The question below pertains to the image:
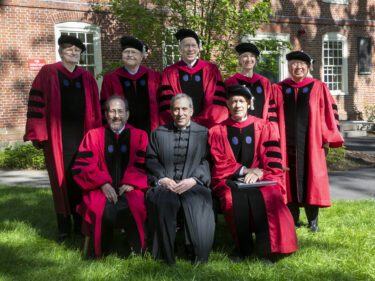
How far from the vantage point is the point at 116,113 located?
4094mm

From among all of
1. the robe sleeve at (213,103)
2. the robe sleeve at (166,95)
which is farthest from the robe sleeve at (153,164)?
the robe sleeve at (213,103)

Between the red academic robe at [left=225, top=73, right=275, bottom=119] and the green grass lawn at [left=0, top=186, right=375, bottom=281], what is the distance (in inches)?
54.8

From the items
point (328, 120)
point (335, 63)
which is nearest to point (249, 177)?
point (328, 120)

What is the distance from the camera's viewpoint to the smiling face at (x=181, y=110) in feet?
13.0

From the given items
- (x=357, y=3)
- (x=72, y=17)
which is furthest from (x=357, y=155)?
A: (x=357, y=3)

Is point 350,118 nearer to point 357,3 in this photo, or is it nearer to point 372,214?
point 357,3

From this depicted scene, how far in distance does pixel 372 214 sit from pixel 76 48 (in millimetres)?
4096

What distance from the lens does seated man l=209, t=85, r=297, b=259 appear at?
372cm

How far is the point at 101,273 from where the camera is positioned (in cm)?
346

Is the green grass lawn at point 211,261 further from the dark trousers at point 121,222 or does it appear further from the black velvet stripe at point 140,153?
the black velvet stripe at point 140,153

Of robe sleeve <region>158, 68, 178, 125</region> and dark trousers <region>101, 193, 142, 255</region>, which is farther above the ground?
robe sleeve <region>158, 68, 178, 125</region>

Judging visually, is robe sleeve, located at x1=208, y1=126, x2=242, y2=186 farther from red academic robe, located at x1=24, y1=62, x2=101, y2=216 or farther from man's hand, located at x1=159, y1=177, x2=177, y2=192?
red academic robe, located at x1=24, y1=62, x2=101, y2=216

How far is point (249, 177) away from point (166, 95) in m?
1.34

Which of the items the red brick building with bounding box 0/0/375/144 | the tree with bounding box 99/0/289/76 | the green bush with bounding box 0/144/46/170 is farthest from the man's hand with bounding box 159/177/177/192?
the red brick building with bounding box 0/0/375/144
